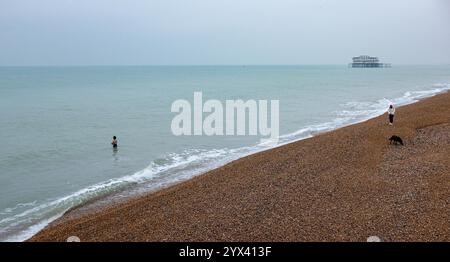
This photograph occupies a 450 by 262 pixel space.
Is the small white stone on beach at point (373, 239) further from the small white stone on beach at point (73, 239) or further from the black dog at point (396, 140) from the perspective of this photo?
the black dog at point (396, 140)

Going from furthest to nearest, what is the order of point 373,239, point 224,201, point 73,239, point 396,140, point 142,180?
point 396,140, point 142,180, point 224,201, point 73,239, point 373,239

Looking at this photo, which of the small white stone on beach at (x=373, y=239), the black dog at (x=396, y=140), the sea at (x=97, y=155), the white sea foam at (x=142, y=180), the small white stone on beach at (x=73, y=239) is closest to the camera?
the small white stone on beach at (x=373, y=239)

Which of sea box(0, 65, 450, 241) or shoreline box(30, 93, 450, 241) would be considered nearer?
shoreline box(30, 93, 450, 241)

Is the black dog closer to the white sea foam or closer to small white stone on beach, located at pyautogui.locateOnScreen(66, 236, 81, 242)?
the white sea foam

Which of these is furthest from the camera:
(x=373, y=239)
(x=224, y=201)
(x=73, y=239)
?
(x=224, y=201)

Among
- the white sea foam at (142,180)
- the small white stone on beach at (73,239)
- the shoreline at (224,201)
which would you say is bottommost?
the white sea foam at (142,180)

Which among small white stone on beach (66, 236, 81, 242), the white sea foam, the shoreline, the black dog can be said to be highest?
the black dog

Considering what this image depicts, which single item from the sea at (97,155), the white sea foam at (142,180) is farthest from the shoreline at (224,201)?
the sea at (97,155)

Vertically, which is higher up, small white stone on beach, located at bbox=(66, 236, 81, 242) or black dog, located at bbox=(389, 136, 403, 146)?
black dog, located at bbox=(389, 136, 403, 146)

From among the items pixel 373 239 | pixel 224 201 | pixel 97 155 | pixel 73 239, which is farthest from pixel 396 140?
pixel 97 155

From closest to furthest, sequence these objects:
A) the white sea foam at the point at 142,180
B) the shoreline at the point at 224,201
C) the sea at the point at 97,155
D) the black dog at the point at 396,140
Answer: the shoreline at the point at 224,201, the white sea foam at the point at 142,180, the sea at the point at 97,155, the black dog at the point at 396,140

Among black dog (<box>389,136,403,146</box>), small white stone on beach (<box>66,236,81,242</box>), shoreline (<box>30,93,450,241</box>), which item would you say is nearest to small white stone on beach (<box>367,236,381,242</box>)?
shoreline (<box>30,93,450,241</box>)

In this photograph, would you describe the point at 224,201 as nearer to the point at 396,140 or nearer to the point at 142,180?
the point at 142,180
